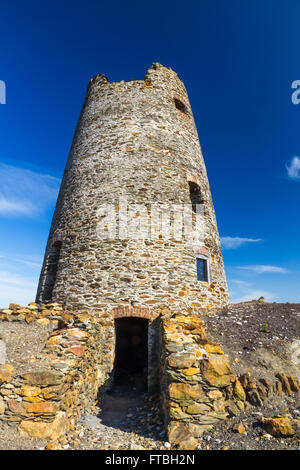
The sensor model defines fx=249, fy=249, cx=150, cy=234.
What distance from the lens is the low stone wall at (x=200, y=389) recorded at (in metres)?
4.86

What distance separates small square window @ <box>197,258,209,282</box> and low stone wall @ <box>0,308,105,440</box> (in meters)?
4.80

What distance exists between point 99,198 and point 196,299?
525 centimetres

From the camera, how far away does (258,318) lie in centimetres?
850

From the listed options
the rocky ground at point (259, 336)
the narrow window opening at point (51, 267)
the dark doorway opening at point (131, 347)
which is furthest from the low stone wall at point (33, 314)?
the rocky ground at point (259, 336)

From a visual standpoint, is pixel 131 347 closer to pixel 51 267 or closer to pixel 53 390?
pixel 51 267

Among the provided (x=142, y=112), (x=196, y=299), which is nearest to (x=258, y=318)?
(x=196, y=299)

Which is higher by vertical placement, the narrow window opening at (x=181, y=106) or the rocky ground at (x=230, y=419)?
the narrow window opening at (x=181, y=106)

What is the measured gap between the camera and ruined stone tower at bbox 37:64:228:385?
835 centimetres

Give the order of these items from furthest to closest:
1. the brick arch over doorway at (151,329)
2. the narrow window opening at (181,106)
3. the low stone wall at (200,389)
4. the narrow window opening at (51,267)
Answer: the narrow window opening at (181,106) < the narrow window opening at (51,267) < the brick arch over doorway at (151,329) < the low stone wall at (200,389)

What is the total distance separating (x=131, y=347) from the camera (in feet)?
33.0

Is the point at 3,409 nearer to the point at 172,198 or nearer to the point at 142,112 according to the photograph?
the point at 172,198

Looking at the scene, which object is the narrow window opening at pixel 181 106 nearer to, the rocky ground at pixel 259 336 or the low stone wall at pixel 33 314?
the rocky ground at pixel 259 336

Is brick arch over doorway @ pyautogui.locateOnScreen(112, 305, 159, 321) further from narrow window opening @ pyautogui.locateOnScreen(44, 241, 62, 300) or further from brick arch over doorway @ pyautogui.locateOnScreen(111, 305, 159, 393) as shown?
narrow window opening @ pyautogui.locateOnScreen(44, 241, 62, 300)

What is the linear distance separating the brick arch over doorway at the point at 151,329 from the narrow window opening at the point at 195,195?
5014mm
